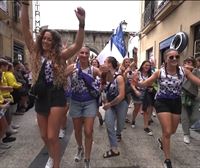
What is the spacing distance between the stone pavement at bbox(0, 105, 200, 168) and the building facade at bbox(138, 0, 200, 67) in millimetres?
4775

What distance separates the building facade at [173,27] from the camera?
1133 cm

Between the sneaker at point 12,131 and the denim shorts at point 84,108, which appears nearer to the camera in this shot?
the denim shorts at point 84,108

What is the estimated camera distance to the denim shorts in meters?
4.70

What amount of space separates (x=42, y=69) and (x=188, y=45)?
339 inches

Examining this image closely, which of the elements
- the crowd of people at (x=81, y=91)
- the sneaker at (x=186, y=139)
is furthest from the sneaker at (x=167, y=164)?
the sneaker at (x=186, y=139)

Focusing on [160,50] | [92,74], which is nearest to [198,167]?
[92,74]

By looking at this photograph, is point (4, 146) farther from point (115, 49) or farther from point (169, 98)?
point (115, 49)

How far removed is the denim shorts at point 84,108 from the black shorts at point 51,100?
32.5 inches

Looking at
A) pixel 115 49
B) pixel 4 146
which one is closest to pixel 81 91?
pixel 4 146

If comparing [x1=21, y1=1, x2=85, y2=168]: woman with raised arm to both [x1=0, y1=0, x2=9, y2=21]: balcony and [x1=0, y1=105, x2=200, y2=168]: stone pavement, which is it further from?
[x1=0, y1=0, x2=9, y2=21]: balcony

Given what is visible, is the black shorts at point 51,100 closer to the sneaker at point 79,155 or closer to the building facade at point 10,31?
the sneaker at point 79,155

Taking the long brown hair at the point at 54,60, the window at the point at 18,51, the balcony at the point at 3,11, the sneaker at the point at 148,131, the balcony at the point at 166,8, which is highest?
the balcony at the point at 3,11

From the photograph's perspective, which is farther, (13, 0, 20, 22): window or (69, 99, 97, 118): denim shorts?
(13, 0, 20, 22): window

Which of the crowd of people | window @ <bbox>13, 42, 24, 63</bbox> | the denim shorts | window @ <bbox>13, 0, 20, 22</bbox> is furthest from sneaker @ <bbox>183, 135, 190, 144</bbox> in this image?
window @ <bbox>13, 0, 20, 22</bbox>
